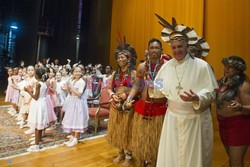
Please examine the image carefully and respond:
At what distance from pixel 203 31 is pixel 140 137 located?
449cm

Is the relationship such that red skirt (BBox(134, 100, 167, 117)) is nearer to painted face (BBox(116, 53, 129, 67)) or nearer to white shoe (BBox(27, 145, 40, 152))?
painted face (BBox(116, 53, 129, 67))

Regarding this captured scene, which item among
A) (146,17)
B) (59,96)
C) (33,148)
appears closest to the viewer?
(33,148)

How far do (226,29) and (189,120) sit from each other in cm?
453

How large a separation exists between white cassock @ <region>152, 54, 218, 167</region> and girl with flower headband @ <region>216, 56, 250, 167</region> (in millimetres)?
423

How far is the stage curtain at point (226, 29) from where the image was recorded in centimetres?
492

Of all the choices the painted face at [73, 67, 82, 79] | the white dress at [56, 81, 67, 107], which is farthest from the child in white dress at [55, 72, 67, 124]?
the painted face at [73, 67, 82, 79]

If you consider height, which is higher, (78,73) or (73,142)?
(78,73)

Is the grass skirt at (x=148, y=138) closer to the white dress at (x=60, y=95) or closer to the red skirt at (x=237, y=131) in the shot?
the red skirt at (x=237, y=131)

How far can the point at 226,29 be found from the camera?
522 centimetres

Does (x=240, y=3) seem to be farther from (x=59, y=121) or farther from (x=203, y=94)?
(x=59, y=121)

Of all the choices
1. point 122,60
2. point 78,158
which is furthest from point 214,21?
point 78,158

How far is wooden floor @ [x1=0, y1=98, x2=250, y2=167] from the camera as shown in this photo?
2.79 m

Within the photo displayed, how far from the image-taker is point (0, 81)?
35.2ft

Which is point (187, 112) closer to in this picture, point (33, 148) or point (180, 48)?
point (180, 48)
